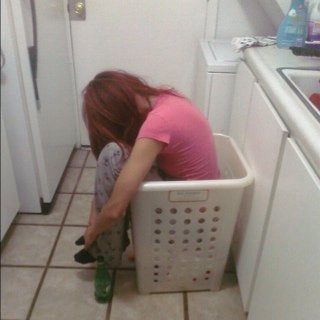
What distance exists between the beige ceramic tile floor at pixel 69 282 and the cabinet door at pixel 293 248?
32 centimetres

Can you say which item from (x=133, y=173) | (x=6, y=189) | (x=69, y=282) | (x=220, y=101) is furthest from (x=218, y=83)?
(x=6, y=189)

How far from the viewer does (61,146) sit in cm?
175

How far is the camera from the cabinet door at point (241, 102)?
1.29 m

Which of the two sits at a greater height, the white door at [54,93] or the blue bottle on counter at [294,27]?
the blue bottle on counter at [294,27]

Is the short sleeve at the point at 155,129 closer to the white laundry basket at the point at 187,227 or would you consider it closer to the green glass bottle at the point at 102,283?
the white laundry basket at the point at 187,227

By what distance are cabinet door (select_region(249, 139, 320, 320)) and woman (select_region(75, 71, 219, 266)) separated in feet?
1.02

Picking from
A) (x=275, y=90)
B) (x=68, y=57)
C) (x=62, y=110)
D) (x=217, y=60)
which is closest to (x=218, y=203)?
(x=275, y=90)

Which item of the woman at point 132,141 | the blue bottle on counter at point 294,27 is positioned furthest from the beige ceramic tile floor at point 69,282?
the blue bottle on counter at point 294,27

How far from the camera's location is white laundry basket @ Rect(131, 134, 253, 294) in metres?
1.10

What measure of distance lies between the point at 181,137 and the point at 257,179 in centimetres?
28

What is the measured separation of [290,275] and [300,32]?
1041 millimetres

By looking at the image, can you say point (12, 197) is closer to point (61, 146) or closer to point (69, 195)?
point (69, 195)

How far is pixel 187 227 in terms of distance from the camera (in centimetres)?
119

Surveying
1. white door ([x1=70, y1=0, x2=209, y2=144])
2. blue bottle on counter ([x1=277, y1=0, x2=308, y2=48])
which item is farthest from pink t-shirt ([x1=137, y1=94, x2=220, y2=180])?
white door ([x1=70, y1=0, x2=209, y2=144])
